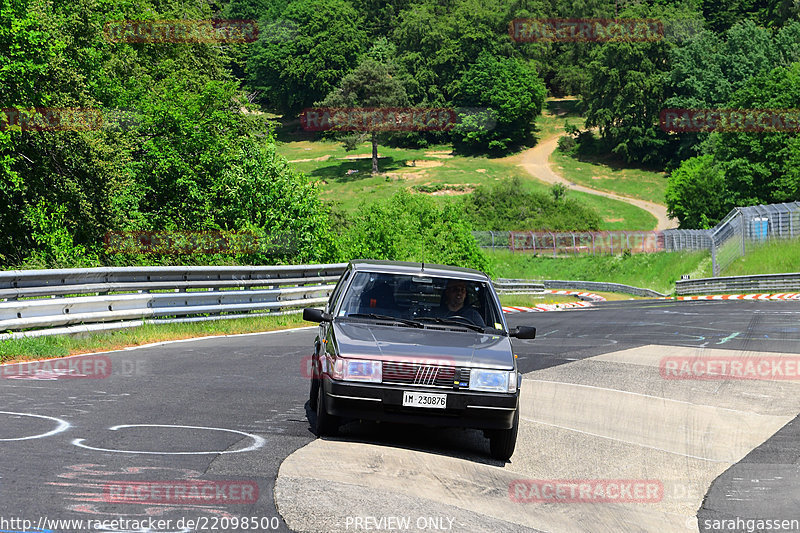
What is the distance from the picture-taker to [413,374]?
25.5 feet

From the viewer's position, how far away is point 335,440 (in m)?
8.02

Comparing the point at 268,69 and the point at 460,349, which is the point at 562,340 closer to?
the point at 460,349

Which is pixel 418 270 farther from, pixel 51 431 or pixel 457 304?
pixel 51 431

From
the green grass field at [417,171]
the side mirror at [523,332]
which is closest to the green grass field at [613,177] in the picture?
the green grass field at [417,171]

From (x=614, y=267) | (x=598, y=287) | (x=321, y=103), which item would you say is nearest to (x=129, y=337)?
(x=598, y=287)

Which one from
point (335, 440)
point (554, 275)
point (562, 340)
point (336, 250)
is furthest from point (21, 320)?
point (554, 275)

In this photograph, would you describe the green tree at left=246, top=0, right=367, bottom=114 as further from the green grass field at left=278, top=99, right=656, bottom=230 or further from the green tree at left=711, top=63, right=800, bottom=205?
the green tree at left=711, top=63, right=800, bottom=205

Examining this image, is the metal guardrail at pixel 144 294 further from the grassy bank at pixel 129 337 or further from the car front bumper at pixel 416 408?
the car front bumper at pixel 416 408

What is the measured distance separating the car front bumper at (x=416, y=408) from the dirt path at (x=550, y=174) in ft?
298

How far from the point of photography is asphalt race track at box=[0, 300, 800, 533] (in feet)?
18.4

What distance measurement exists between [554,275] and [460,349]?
6277 centimetres

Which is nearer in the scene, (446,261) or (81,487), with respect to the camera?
(81,487)

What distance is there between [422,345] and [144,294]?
1026 cm

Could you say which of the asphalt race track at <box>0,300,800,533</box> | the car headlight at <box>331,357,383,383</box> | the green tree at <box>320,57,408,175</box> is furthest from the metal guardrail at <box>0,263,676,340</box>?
the green tree at <box>320,57,408,175</box>
